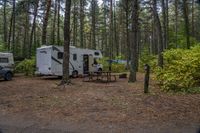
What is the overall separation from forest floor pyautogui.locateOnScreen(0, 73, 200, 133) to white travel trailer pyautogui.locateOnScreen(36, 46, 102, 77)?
36.2ft

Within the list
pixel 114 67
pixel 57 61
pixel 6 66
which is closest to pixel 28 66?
pixel 6 66

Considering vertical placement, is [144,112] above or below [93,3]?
below

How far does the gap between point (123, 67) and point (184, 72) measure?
21123 millimetres

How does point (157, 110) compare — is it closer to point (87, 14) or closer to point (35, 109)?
point (35, 109)

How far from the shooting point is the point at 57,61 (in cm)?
2398

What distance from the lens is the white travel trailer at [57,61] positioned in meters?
23.7

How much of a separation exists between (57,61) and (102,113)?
49.8 feet

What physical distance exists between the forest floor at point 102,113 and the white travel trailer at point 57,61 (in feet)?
36.2

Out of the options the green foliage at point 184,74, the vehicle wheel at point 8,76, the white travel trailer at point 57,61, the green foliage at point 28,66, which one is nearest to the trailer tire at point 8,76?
the vehicle wheel at point 8,76

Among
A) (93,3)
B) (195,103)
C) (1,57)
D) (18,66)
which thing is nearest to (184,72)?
(195,103)

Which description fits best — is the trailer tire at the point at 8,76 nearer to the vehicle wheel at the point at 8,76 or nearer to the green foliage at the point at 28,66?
the vehicle wheel at the point at 8,76

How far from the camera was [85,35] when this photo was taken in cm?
6303

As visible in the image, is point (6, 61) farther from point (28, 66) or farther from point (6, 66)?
point (28, 66)

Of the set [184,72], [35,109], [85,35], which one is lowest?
[35,109]
